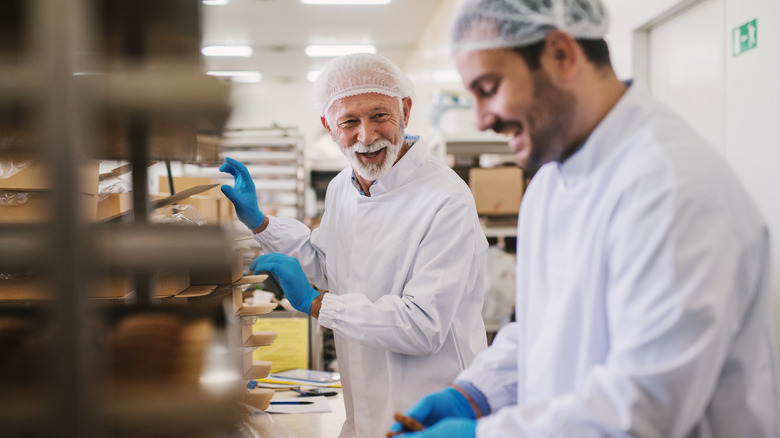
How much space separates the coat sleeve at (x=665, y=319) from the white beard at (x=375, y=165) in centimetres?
100

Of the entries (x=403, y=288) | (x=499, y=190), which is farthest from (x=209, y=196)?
(x=499, y=190)

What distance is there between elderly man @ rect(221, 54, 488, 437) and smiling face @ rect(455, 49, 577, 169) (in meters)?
0.66

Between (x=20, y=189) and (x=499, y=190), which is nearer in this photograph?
(x=20, y=189)

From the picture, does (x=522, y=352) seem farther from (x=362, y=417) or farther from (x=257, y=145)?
(x=257, y=145)

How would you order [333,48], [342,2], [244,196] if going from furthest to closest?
[333,48]
[342,2]
[244,196]

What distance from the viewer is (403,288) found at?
165 cm

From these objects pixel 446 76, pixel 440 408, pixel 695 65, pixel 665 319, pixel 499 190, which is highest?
A: pixel 446 76

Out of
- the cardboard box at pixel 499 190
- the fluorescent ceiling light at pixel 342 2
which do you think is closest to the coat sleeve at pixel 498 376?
the cardboard box at pixel 499 190

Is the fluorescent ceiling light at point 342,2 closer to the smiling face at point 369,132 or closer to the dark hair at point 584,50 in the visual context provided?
the smiling face at point 369,132

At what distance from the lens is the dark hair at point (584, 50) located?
877mm

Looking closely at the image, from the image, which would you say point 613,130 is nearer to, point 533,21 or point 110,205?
point 533,21

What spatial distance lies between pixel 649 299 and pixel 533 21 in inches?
16.2

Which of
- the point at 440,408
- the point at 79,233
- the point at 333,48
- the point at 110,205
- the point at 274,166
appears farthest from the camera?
the point at 333,48

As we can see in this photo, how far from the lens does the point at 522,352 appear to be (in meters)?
1.03
